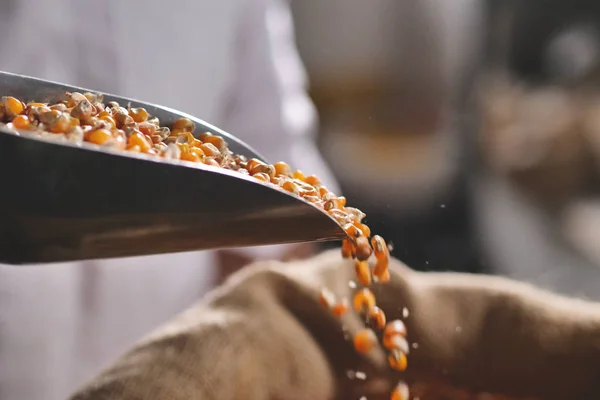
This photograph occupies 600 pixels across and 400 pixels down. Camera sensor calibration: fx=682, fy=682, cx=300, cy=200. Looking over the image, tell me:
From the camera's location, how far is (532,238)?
4.16ft

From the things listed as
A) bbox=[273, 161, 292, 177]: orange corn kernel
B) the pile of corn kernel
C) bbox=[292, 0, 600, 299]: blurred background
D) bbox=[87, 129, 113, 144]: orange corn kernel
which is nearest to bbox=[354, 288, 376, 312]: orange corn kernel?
the pile of corn kernel

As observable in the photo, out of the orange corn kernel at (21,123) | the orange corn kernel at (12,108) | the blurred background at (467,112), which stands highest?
the orange corn kernel at (21,123)

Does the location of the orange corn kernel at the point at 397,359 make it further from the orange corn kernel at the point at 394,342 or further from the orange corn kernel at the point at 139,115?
the orange corn kernel at the point at 139,115

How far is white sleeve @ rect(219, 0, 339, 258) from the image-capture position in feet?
2.42

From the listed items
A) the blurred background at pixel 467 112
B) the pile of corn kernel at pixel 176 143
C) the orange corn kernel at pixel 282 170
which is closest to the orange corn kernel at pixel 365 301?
the pile of corn kernel at pixel 176 143

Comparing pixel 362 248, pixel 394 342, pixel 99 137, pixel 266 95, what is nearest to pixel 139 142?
pixel 99 137

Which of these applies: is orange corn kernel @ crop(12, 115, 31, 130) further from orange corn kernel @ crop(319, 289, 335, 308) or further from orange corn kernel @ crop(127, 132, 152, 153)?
orange corn kernel @ crop(319, 289, 335, 308)

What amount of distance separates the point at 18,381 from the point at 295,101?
0.42 metres

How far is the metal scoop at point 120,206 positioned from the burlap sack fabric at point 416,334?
19 centimetres

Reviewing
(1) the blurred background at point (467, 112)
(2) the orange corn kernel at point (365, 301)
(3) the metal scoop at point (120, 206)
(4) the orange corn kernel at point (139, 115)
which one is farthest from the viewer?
(1) the blurred background at point (467, 112)

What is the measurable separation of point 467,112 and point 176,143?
1155mm

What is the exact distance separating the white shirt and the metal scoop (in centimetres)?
32

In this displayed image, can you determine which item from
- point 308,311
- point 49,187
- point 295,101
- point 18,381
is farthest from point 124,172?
point 295,101

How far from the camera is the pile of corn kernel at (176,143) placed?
11.9 inches
